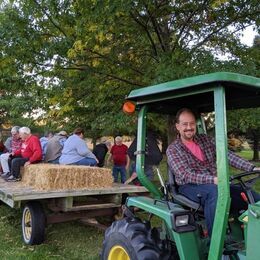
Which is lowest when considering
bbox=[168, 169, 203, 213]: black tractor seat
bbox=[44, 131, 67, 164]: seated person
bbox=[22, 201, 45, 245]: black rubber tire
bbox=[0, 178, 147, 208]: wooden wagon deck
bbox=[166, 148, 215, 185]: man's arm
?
bbox=[22, 201, 45, 245]: black rubber tire

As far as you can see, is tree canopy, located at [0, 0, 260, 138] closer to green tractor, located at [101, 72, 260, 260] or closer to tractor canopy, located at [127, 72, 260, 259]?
tractor canopy, located at [127, 72, 260, 259]

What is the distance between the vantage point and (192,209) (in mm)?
3723

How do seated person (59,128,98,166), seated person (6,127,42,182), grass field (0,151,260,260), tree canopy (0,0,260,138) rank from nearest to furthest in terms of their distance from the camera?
grass field (0,151,260,260) → tree canopy (0,0,260,138) → seated person (59,128,98,166) → seated person (6,127,42,182)

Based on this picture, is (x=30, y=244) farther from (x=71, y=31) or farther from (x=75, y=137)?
(x=71, y=31)

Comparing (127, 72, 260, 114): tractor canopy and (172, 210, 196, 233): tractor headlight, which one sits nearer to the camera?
(127, 72, 260, 114): tractor canopy

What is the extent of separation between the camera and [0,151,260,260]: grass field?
19.4 ft

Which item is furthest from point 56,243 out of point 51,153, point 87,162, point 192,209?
point 192,209

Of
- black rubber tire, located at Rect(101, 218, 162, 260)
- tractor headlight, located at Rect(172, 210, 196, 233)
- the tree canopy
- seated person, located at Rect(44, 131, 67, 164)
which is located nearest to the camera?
tractor headlight, located at Rect(172, 210, 196, 233)

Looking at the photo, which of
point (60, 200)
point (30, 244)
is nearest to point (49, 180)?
point (60, 200)

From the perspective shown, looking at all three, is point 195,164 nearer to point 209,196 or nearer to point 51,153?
point 209,196

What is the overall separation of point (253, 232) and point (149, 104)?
174 cm

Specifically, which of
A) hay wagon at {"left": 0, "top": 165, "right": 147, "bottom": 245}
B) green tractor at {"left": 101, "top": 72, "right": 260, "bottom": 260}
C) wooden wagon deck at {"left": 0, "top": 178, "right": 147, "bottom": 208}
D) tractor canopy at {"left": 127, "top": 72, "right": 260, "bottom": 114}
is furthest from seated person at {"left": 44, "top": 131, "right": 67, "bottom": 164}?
tractor canopy at {"left": 127, "top": 72, "right": 260, "bottom": 114}

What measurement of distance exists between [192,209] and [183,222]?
219 mm

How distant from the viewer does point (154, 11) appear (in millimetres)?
8484
